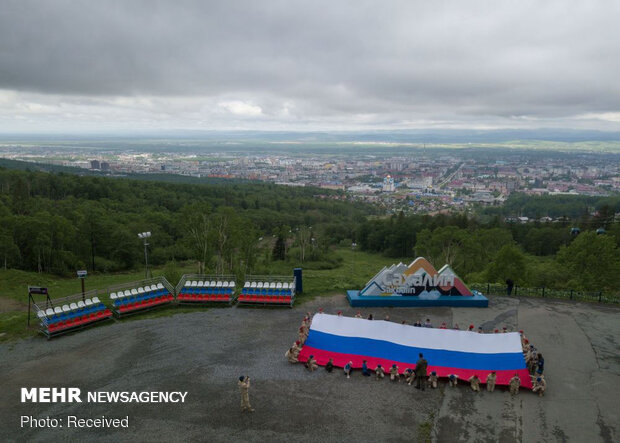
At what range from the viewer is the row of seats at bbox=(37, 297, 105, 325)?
56.4ft

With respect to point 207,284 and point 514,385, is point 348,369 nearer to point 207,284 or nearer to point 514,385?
point 514,385

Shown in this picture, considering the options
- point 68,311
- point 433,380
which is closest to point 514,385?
point 433,380

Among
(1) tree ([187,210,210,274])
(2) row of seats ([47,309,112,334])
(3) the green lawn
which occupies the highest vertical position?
(1) tree ([187,210,210,274])

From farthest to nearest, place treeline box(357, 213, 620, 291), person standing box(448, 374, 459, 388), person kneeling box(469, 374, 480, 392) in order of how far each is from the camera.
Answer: treeline box(357, 213, 620, 291)
person standing box(448, 374, 459, 388)
person kneeling box(469, 374, 480, 392)

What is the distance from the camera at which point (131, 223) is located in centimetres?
4681

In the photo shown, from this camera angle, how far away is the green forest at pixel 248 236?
27.8 meters

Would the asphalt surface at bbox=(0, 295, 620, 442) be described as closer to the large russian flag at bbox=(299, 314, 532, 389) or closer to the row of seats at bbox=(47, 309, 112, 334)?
the row of seats at bbox=(47, 309, 112, 334)

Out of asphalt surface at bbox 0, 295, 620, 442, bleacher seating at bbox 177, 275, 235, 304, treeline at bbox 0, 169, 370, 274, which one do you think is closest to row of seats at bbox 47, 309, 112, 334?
asphalt surface at bbox 0, 295, 620, 442

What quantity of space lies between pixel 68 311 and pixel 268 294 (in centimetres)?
910

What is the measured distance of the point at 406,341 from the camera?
15.5 m

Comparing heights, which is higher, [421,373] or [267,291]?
[267,291]

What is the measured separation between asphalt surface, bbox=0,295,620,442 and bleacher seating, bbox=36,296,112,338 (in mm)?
563

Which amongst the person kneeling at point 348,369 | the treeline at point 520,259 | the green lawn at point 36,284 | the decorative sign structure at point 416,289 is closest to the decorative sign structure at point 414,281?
the decorative sign structure at point 416,289

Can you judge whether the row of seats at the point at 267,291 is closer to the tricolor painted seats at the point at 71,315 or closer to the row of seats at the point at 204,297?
the row of seats at the point at 204,297
